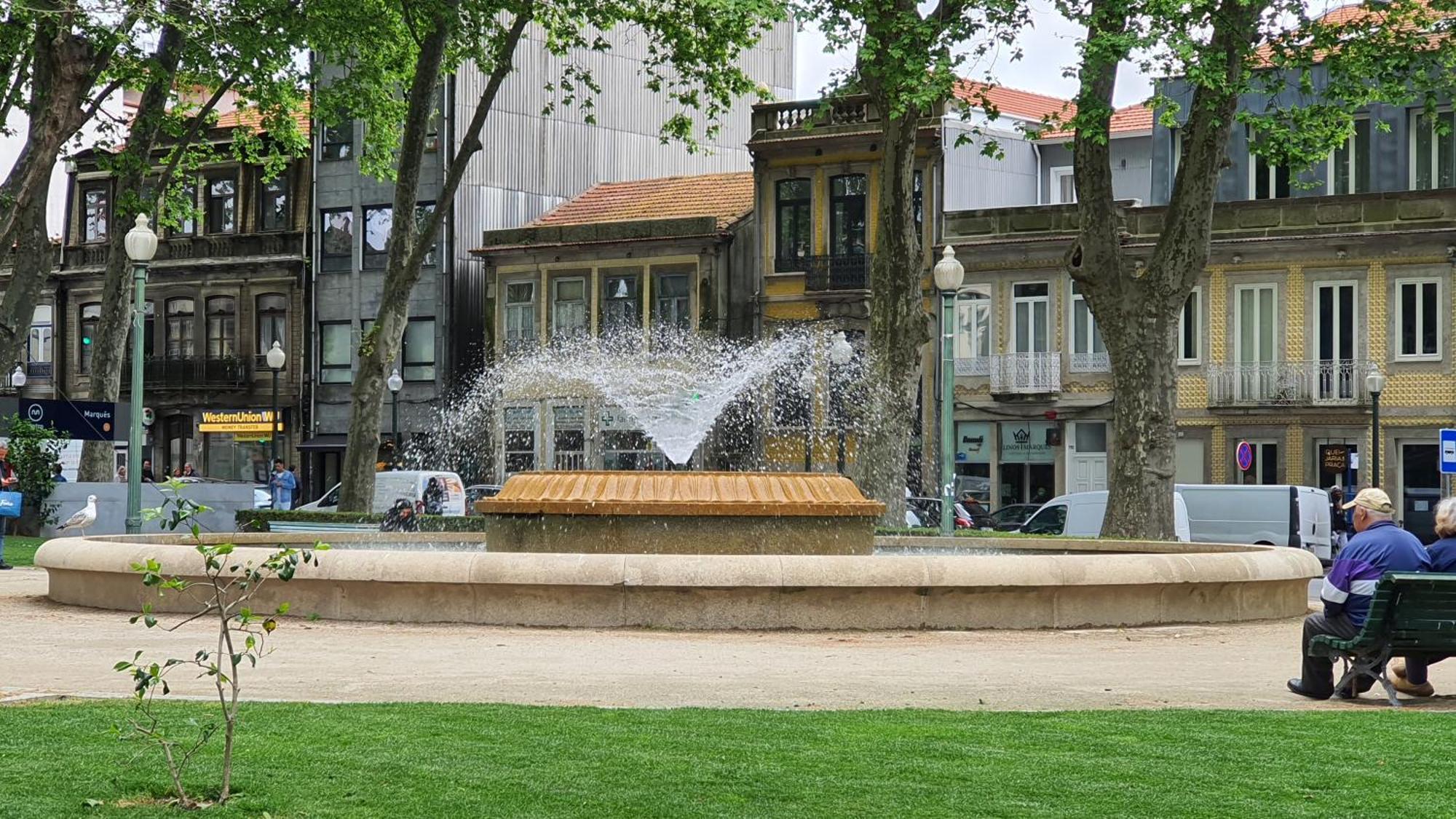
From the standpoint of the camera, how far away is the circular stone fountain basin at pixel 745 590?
14.6m

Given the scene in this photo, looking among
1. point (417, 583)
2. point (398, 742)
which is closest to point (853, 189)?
point (417, 583)

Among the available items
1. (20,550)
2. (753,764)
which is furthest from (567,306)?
(753,764)

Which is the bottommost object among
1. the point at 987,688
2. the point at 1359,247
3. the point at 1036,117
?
the point at 987,688

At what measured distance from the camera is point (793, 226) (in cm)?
4884

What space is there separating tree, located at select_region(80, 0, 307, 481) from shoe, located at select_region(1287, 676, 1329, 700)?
56.3 ft

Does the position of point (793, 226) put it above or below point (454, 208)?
below

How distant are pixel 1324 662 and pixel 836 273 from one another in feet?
122

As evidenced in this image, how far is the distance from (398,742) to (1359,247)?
37.8 m

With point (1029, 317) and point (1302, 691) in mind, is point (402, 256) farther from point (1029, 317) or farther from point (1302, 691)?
point (1302, 691)

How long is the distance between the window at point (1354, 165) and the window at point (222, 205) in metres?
31.8

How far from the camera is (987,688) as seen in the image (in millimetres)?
11164

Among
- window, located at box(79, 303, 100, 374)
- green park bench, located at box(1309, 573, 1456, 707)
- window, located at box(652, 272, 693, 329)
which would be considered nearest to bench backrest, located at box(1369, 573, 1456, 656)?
green park bench, located at box(1309, 573, 1456, 707)

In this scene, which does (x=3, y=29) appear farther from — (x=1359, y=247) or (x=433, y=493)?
(x=1359, y=247)

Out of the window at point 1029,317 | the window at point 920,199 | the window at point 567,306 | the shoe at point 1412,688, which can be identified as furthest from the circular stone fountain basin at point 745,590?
the window at point 567,306
